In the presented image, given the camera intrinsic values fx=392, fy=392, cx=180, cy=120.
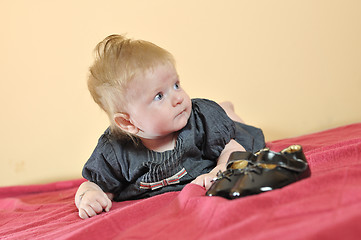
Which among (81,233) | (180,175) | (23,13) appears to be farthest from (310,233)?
(23,13)

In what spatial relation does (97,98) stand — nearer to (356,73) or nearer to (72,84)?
(72,84)

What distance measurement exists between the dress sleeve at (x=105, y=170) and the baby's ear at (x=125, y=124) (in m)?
0.09

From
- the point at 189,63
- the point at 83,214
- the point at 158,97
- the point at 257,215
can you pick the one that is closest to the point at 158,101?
the point at 158,97

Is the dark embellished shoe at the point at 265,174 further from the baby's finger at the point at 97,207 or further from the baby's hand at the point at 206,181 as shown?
the baby's finger at the point at 97,207

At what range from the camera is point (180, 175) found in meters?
1.12

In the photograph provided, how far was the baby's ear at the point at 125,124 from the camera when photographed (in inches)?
43.9

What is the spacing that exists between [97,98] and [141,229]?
1.74 ft

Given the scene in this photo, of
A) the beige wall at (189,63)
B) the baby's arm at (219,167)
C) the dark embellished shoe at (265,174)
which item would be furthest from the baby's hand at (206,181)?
the beige wall at (189,63)

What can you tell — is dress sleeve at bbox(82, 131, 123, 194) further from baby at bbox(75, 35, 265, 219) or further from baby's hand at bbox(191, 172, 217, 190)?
baby's hand at bbox(191, 172, 217, 190)

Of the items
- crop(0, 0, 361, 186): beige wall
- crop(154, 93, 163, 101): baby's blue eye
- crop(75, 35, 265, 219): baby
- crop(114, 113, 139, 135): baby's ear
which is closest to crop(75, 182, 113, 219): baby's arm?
crop(75, 35, 265, 219): baby

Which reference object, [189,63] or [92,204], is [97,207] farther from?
[189,63]

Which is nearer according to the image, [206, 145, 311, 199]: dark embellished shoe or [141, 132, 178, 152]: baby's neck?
[206, 145, 311, 199]: dark embellished shoe

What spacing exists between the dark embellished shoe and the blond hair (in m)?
0.40

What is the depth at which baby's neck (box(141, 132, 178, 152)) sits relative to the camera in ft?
3.84
